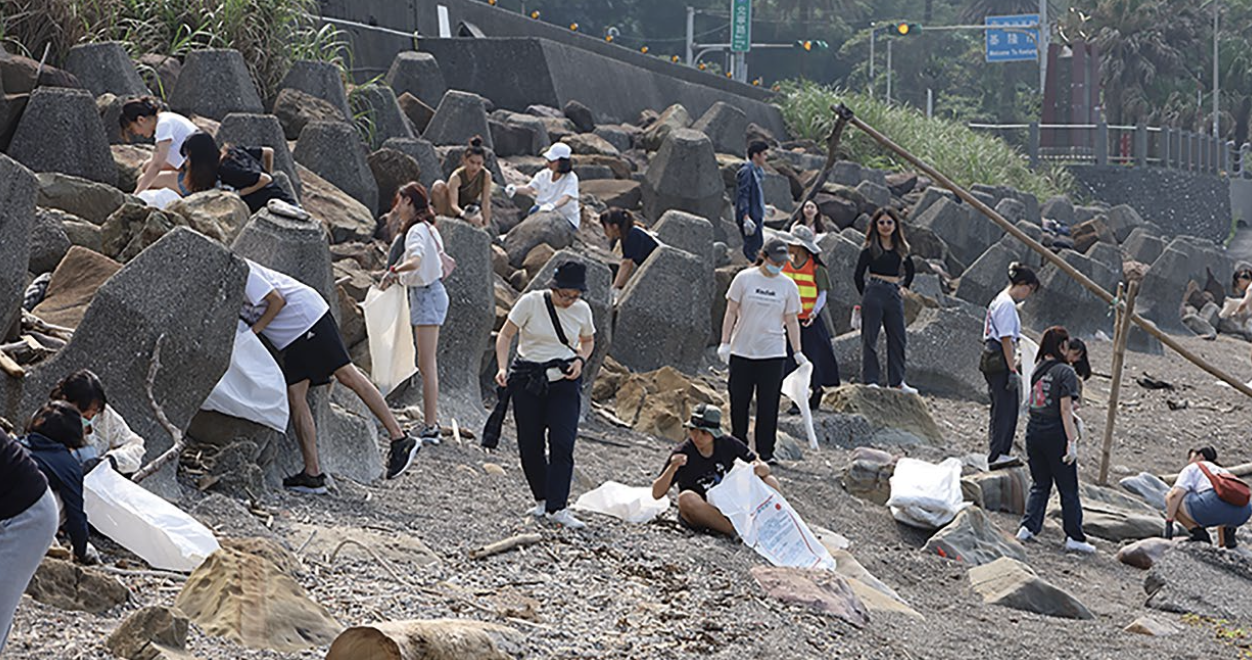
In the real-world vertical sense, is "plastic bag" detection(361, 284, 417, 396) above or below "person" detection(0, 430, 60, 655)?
below

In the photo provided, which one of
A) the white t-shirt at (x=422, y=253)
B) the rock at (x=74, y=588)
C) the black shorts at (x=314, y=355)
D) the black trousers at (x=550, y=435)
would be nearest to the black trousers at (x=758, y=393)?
the white t-shirt at (x=422, y=253)

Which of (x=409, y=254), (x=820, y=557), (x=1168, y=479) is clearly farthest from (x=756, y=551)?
(x=1168, y=479)

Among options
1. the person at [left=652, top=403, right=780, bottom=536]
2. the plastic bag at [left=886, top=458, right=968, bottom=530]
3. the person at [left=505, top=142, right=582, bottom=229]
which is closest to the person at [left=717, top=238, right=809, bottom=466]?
the plastic bag at [left=886, top=458, right=968, bottom=530]

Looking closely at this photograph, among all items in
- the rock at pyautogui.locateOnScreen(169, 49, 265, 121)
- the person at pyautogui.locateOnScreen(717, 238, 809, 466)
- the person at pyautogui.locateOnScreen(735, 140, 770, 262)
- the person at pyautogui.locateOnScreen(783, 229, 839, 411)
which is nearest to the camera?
the person at pyautogui.locateOnScreen(717, 238, 809, 466)

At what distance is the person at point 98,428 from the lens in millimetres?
5871

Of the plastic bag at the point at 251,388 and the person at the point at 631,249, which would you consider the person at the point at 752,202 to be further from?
the plastic bag at the point at 251,388

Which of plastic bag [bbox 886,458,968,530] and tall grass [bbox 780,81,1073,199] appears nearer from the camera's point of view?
plastic bag [bbox 886,458,968,530]

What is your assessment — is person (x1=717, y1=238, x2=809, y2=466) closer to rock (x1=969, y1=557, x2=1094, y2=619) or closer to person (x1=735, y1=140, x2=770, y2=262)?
rock (x1=969, y1=557, x2=1094, y2=619)

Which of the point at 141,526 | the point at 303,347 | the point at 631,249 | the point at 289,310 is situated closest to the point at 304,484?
the point at 303,347

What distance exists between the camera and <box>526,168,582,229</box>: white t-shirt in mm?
14289

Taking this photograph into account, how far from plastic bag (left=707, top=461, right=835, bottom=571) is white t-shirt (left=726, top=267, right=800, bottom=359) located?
212 cm

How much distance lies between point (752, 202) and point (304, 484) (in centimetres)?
701

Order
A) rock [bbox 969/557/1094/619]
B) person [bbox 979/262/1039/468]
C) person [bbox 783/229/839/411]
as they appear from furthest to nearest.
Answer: person [bbox 783/229/839/411] → person [bbox 979/262/1039/468] → rock [bbox 969/557/1094/619]

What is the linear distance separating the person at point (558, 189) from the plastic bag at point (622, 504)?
19.8 ft
